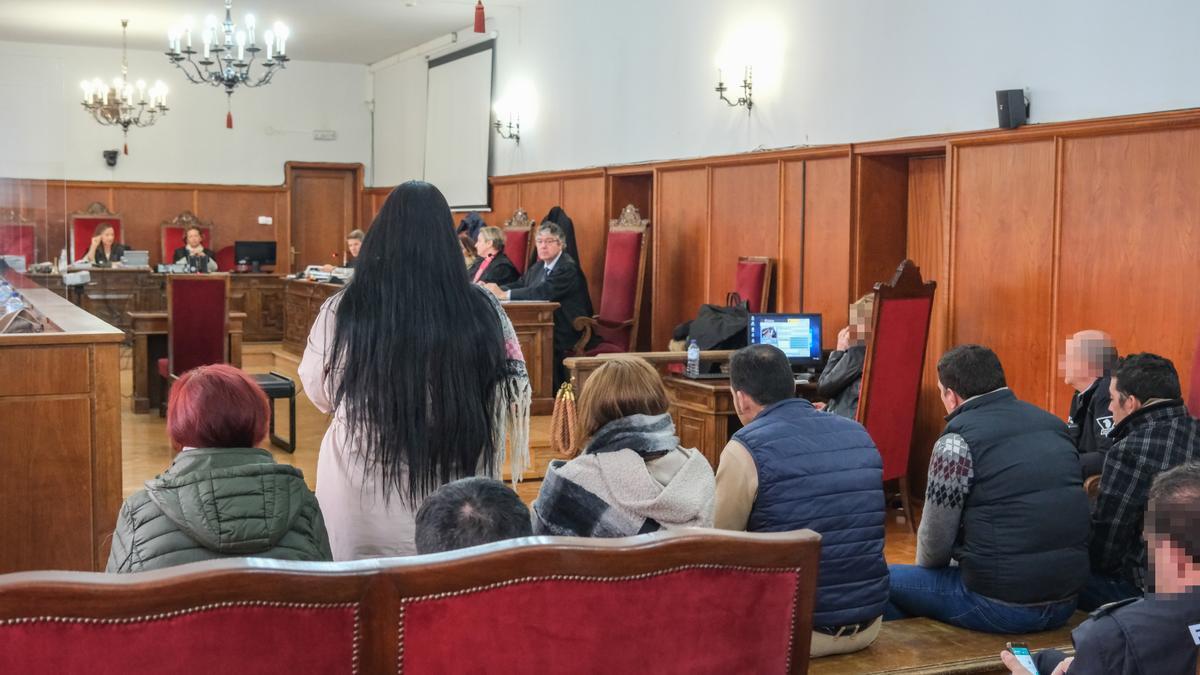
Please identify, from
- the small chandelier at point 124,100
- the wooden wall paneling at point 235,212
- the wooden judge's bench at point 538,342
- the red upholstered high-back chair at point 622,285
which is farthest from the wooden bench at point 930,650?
the wooden wall paneling at point 235,212

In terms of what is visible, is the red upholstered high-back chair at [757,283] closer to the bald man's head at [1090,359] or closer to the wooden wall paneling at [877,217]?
the wooden wall paneling at [877,217]

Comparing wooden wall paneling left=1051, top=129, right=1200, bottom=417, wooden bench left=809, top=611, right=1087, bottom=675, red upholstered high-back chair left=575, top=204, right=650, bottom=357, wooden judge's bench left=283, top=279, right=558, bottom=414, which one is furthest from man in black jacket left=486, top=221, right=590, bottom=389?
wooden bench left=809, top=611, right=1087, bottom=675

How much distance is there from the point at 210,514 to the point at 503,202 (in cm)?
990

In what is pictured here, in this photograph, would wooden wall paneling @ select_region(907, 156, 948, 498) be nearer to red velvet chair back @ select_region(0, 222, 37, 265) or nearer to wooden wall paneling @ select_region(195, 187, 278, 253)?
red velvet chair back @ select_region(0, 222, 37, 265)

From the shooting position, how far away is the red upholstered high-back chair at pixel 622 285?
919 centimetres

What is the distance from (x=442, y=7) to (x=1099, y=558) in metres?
9.50

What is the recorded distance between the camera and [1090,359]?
4.60 metres

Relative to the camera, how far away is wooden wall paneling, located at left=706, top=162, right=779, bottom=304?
7.95 metres

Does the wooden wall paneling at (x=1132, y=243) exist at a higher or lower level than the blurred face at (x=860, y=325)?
higher

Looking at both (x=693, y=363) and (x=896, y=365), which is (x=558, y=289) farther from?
(x=896, y=365)

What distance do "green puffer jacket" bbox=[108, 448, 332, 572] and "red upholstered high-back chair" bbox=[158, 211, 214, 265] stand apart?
13089 millimetres

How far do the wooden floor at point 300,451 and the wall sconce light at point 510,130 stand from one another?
3.41 m

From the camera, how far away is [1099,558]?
3.55m

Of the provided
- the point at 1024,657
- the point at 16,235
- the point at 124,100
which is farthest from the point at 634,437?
the point at 124,100
